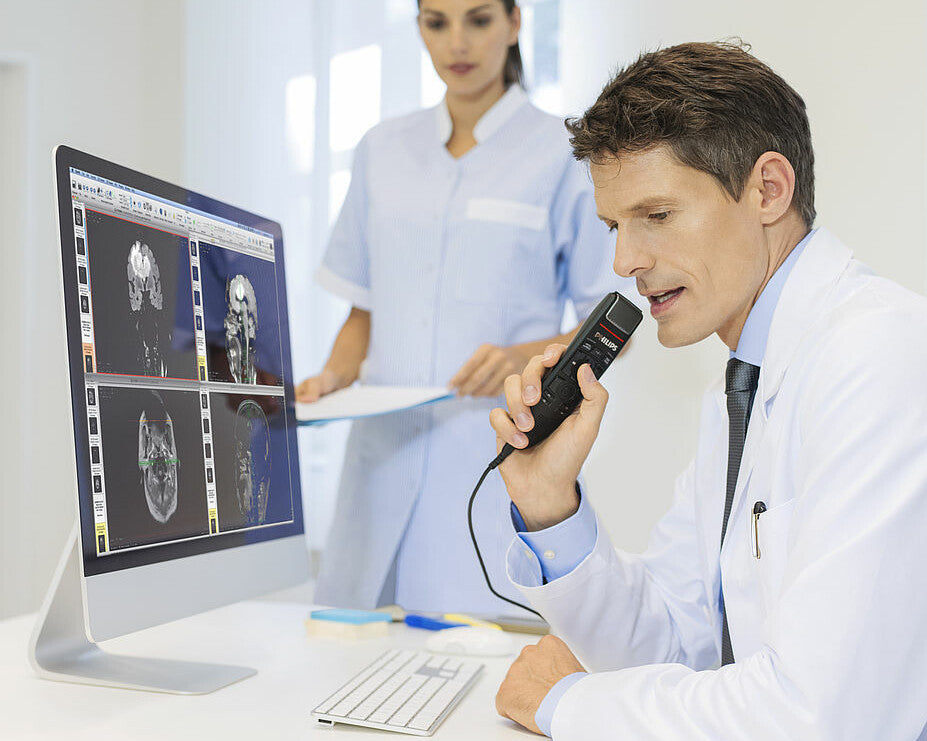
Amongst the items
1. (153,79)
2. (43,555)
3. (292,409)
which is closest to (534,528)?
(292,409)

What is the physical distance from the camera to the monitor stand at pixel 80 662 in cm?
98

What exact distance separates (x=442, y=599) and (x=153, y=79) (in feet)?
7.95

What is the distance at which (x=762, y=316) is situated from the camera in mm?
1033

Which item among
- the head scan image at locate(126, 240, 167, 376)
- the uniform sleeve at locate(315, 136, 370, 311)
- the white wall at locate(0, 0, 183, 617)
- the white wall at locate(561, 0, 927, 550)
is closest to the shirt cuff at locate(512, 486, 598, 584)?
the head scan image at locate(126, 240, 167, 376)

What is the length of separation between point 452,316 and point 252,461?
74 centimetres

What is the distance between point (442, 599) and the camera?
5.64ft

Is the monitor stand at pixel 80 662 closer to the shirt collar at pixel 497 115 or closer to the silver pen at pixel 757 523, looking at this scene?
the silver pen at pixel 757 523

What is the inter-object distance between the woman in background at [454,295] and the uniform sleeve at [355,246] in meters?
0.06

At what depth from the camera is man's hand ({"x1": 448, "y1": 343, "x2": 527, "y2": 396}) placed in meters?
1.61

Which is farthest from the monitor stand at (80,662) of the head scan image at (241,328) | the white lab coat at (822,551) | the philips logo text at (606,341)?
the philips logo text at (606,341)

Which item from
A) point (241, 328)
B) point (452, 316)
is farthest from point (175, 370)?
point (452, 316)

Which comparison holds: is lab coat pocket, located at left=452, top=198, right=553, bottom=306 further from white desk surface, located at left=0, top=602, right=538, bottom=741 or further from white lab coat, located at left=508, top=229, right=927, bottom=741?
white lab coat, located at left=508, top=229, right=927, bottom=741

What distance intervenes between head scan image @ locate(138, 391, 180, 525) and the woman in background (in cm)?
68

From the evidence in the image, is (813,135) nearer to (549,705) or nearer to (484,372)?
(484,372)
